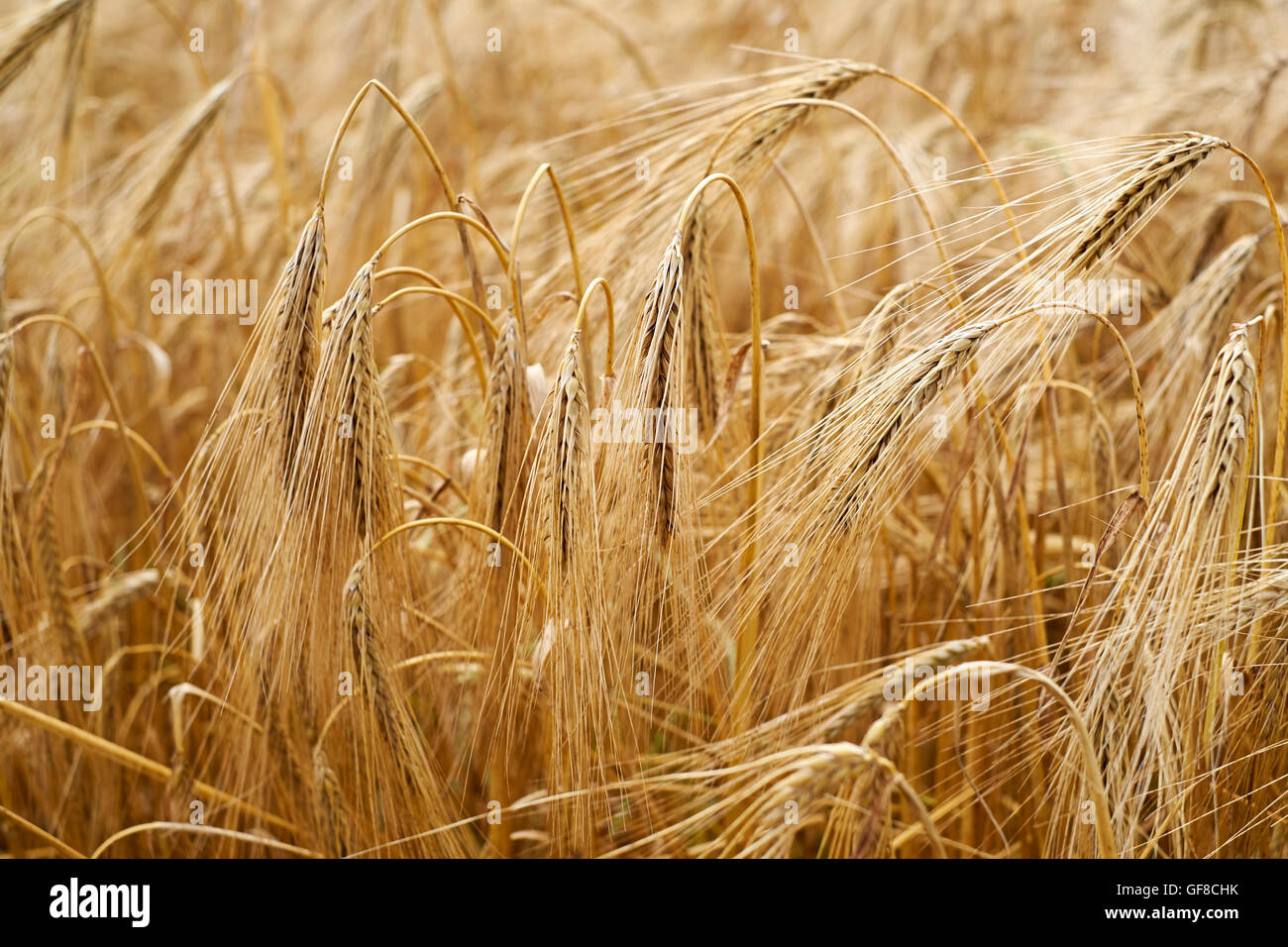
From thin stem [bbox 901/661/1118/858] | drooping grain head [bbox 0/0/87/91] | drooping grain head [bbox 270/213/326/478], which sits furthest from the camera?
drooping grain head [bbox 0/0/87/91]

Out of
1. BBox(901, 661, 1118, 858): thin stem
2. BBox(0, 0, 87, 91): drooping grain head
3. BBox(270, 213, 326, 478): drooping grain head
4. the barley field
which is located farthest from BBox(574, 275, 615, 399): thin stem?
BBox(0, 0, 87, 91): drooping grain head

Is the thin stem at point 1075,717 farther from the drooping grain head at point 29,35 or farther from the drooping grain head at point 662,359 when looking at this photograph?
the drooping grain head at point 29,35

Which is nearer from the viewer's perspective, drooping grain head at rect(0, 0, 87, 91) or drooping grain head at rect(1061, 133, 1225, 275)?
drooping grain head at rect(1061, 133, 1225, 275)

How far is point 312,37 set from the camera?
2.79 m

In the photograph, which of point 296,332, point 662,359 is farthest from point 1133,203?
point 296,332

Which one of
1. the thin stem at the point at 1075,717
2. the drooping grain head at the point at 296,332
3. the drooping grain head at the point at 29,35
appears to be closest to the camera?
the thin stem at the point at 1075,717

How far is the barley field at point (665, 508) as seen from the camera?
0.66 meters

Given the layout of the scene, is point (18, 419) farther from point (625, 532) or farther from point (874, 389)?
point (874, 389)

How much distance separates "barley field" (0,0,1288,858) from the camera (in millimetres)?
660

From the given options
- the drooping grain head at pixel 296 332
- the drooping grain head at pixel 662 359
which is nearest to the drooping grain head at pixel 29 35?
the drooping grain head at pixel 296 332

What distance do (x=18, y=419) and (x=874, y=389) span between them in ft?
3.54

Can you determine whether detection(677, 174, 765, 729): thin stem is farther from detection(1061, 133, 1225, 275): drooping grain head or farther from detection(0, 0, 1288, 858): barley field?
detection(1061, 133, 1225, 275): drooping grain head

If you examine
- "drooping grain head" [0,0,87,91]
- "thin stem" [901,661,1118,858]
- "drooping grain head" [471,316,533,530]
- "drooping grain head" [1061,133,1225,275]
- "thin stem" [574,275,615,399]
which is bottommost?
"thin stem" [901,661,1118,858]

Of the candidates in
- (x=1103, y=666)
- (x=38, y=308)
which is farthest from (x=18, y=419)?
(x=1103, y=666)
